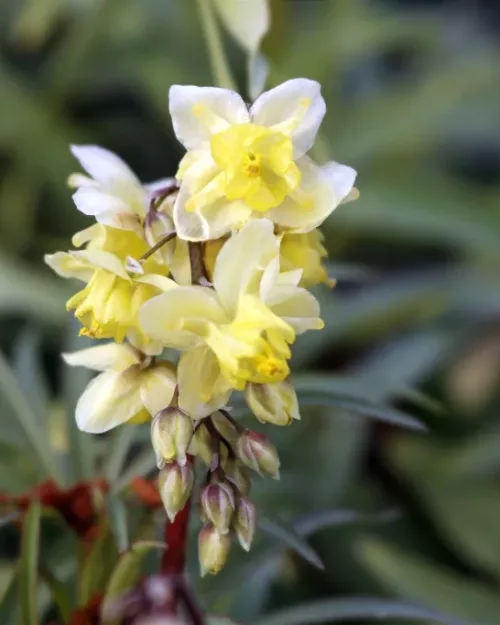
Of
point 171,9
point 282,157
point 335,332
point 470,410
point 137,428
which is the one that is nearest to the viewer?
point 282,157

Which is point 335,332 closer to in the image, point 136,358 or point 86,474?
point 86,474

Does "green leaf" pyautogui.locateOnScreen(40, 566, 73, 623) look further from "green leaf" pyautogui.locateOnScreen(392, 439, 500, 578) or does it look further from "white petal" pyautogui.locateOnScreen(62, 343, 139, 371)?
"green leaf" pyautogui.locateOnScreen(392, 439, 500, 578)

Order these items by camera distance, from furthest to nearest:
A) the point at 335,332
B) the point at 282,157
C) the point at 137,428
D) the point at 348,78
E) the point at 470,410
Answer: the point at 348,78 → the point at 470,410 → the point at 335,332 → the point at 137,428 → the point at 282,157

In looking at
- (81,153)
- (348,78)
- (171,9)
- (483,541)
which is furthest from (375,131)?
(81,153)

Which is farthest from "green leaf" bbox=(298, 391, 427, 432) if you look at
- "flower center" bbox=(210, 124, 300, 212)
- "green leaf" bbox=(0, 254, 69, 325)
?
"green leaf" bbox=(0, 254, 69, 325)

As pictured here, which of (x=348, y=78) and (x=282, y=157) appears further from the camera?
(x=348, y=78)

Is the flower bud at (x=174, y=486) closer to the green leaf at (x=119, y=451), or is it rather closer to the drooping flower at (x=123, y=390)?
the drooping flower at (x=123, y=390)

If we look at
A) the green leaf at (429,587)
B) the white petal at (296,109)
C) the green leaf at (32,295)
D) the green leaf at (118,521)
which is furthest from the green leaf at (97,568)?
the green leaf at (32,295)

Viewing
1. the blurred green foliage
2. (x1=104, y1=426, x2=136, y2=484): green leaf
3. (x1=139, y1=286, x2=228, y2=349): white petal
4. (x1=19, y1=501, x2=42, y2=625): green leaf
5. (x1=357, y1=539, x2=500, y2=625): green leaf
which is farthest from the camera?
the blurred green foliage
